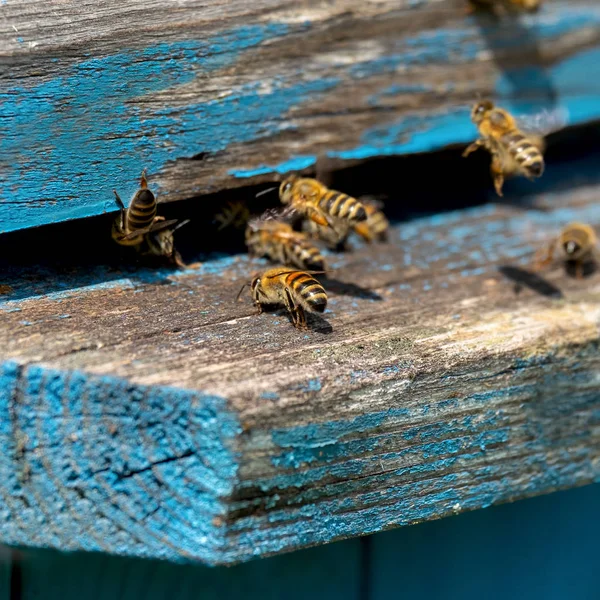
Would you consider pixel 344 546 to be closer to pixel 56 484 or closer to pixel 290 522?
pixel 290 522

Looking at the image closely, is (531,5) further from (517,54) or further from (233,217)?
(233,217)

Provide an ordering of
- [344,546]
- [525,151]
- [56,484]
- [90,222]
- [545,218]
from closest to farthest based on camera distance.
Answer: [56,484]
[90,222]
[344,546]
[525,151]
[545,218]

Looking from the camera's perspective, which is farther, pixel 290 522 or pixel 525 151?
pixel 525 151

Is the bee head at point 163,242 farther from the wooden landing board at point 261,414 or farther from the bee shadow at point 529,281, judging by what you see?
the bee shadow at point 529,281

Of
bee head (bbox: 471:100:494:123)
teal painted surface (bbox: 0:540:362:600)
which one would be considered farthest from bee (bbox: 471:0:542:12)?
teal painted surface (bbox: 0:540:362:600)

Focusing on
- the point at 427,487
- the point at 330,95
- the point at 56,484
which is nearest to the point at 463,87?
the point at 330,95
